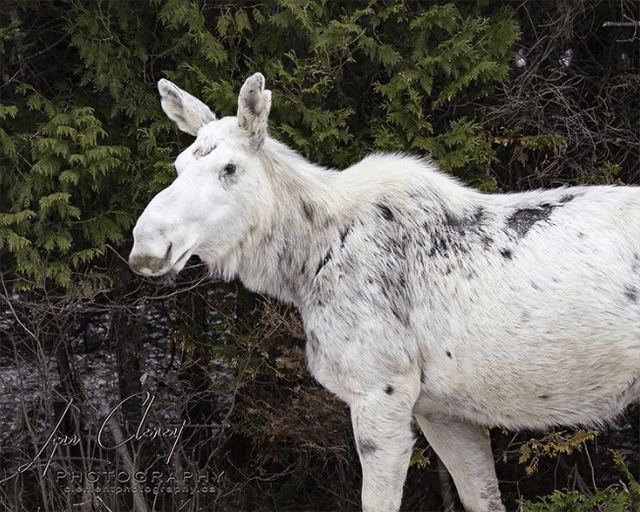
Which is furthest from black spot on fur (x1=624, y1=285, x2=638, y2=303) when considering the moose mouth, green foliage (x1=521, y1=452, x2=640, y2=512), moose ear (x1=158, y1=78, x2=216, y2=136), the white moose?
moose ear (x1=158, y1=78, x2=216, y2=136)

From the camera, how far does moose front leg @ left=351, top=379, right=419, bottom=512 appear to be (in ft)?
13.6

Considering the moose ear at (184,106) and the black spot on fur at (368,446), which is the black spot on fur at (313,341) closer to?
the black spot on fur at (368,446)

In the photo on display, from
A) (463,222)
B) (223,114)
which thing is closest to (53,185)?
(223,114)

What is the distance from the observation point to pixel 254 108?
4.25 meters

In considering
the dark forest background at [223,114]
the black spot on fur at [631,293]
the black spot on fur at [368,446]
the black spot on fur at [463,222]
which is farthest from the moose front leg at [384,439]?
the dark forest background at [223,114]

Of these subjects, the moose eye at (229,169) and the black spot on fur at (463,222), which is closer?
the moose eye at (229,169)

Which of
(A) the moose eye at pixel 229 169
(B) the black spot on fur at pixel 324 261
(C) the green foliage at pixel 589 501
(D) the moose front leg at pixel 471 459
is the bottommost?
(C) the green foliage at pixel 589 501

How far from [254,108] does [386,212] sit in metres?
0.83

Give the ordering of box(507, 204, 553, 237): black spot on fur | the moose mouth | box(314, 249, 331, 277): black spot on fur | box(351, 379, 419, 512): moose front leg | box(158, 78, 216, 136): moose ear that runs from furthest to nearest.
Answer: box(158, 78, 216, 136): moose ear → box(314, 249, 331, 277): black spot on fur → box(507, 204, 553, 237): black spot on fur → box(351, 379, 419, 512): moose front leg → the moose mouth

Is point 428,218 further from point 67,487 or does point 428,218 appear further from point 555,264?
point 67,487

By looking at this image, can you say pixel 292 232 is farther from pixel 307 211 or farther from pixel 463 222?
pixel 463 222

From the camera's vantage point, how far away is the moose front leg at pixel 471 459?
4699mm

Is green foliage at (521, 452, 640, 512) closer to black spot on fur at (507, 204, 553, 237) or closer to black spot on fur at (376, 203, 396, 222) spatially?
black spot on fur at (507, 204, 553, 237)

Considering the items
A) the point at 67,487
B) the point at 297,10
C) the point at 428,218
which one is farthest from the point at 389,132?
the point at 67,487
